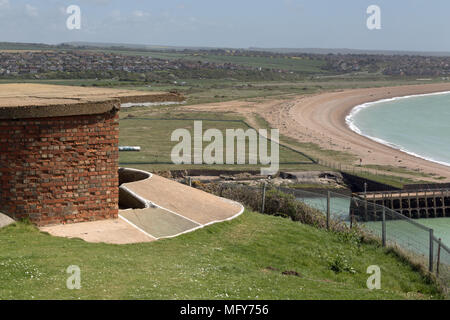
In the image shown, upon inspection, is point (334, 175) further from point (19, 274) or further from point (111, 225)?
point (19, 274)

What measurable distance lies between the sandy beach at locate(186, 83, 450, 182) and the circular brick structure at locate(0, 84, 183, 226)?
3452 cm

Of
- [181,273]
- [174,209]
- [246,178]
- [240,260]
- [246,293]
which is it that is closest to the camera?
[246,293]

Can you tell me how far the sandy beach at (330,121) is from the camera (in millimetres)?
51388

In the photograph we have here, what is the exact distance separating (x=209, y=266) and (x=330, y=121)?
227 ft

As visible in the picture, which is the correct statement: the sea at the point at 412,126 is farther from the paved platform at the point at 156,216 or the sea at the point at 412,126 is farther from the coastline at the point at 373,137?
the paved platform at the point at 156,216

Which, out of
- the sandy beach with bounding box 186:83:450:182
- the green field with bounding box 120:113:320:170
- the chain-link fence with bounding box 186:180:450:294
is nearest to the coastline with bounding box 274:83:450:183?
the sandy beach with bounding box 186:83:450:182

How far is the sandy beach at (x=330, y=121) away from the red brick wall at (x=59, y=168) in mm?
34455

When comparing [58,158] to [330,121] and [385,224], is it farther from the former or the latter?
[330,121]

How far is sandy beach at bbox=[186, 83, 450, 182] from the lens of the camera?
5139cm

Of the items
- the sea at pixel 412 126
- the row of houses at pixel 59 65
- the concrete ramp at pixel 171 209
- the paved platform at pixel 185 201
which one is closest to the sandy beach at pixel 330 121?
the sea at pixel 412 126

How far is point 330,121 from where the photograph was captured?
78250 mm
